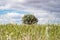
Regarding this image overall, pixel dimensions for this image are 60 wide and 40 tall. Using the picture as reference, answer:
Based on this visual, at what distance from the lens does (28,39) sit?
5.92m

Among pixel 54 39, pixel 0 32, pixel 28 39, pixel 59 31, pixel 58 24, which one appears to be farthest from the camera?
pixel 58 24

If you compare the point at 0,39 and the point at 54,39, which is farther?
the point at 54,39

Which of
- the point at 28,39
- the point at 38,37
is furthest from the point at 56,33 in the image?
the point at 28,39

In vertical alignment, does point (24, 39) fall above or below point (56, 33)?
above

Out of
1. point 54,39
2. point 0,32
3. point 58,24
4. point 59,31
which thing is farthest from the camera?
point 58,24

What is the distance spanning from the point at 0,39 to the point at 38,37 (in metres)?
1.21

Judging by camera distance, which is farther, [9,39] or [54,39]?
[54,39]

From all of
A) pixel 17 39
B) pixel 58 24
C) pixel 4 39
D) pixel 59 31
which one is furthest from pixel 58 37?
pixel 58 24

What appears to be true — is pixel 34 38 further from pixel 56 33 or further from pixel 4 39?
pixel 56 33

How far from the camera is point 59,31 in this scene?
8266mm

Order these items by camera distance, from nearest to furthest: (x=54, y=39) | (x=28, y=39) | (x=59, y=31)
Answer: (x=28, y=39) → (x=54, y=39) → (x=59, y=31)

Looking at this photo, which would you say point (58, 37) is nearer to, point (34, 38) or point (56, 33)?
point (56, 33)

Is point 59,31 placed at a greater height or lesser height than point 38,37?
lesser

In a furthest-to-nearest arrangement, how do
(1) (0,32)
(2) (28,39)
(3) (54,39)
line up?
(1) (0,32)
(3) (54,39)
(2) (28,39)
